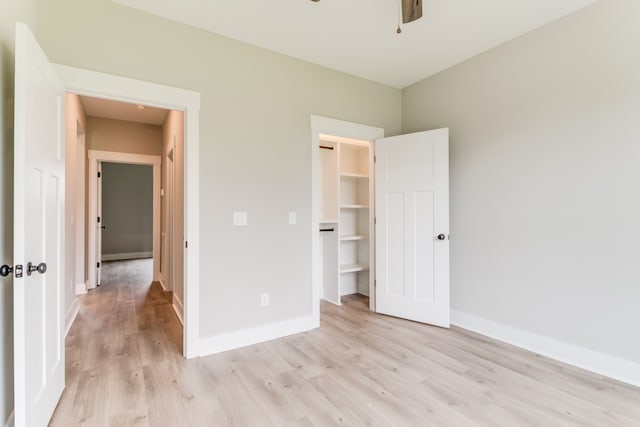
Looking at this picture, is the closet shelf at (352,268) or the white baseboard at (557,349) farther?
the closet shelf at (352,268)

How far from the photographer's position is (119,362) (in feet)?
7.82

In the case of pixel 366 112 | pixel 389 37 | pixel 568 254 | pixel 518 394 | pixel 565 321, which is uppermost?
pixel 389 37

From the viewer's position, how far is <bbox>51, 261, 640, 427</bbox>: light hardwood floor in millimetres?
1749

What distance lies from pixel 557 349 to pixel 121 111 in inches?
224

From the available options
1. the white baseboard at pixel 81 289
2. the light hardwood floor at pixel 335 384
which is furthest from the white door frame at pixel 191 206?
the white baseboard at pixel 81 289

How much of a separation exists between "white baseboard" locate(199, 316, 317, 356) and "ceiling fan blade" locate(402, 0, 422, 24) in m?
2.65

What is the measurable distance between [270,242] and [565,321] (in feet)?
8.30

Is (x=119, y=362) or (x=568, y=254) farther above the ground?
(x=568, y=254)

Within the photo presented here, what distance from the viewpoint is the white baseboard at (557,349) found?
212 centimetres

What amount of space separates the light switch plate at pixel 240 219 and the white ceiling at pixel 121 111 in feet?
8.09

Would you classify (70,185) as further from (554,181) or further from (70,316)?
(554,181)

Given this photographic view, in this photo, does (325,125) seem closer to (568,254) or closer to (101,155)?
(568,254)

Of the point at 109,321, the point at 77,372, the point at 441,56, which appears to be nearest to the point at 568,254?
the point at 441,56

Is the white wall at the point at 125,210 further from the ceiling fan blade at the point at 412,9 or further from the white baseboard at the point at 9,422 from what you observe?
the ceiling fan blade at the point at 412,9
